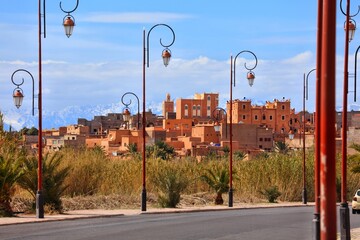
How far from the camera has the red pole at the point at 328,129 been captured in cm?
812

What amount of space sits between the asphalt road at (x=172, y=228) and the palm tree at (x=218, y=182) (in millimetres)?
10455

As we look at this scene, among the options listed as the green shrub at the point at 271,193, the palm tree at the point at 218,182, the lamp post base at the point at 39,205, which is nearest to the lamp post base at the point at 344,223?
the lamp post base at the point at 39,205

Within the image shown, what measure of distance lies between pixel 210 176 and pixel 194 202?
6.77 feet

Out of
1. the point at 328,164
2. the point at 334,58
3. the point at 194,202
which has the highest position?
the point at 334,58

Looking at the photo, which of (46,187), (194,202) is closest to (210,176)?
(194,202)

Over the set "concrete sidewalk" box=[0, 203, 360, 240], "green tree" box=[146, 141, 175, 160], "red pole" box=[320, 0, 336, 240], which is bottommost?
"concrete sidewalk" box=[0, 203, 360, 240]

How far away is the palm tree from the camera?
4553 cm

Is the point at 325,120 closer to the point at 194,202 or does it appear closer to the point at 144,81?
the point at 144,81

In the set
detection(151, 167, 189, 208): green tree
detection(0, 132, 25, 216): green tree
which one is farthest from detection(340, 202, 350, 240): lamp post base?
detection(151, 167, 189, 208): green tree

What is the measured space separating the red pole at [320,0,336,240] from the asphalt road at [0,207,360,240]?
1582 centimetres

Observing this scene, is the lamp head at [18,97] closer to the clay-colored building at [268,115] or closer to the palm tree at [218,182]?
the palm tree at [218,182]

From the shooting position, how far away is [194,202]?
148 feet

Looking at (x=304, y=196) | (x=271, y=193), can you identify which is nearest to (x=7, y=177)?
(x=271, y=193)

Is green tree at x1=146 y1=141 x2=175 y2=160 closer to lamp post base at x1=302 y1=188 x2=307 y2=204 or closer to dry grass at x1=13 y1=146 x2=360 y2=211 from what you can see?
dry grass at x1=13 y1=146 x2=360 y2=211
